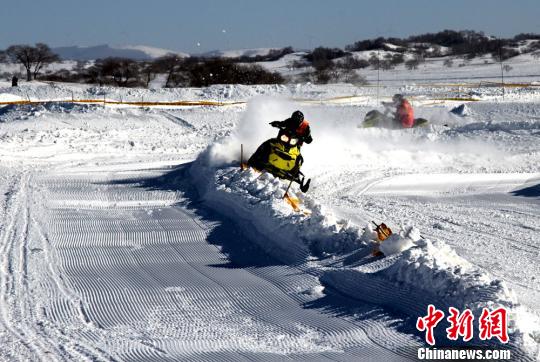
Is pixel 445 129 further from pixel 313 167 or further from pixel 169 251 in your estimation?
pixel 169 251

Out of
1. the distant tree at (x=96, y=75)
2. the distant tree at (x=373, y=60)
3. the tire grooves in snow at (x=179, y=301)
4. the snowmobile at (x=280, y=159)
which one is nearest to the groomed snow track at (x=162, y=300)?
the tire grooves in snow at (x=179, y=301)

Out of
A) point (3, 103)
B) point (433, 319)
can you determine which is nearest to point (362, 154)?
point (433, 319)

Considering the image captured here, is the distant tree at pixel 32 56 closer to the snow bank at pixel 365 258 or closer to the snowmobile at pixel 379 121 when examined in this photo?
the snowmobile at pixel 379 121

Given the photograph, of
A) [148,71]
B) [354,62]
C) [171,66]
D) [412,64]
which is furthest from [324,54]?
[148,71]

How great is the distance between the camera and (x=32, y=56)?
278 feet

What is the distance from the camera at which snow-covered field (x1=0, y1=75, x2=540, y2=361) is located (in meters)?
7.77

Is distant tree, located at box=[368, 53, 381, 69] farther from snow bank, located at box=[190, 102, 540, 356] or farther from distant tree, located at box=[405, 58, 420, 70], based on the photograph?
snow bank, located at box=[190, 102, 540, 356]

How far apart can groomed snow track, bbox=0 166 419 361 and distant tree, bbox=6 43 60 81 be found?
73268mm

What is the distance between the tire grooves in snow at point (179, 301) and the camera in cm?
754

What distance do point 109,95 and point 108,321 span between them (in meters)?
44.6

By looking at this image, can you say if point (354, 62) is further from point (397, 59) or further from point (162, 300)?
A: point (162, 300)

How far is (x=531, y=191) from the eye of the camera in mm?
18484

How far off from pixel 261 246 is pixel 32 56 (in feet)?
256

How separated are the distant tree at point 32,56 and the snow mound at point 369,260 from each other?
7319 centimetres
